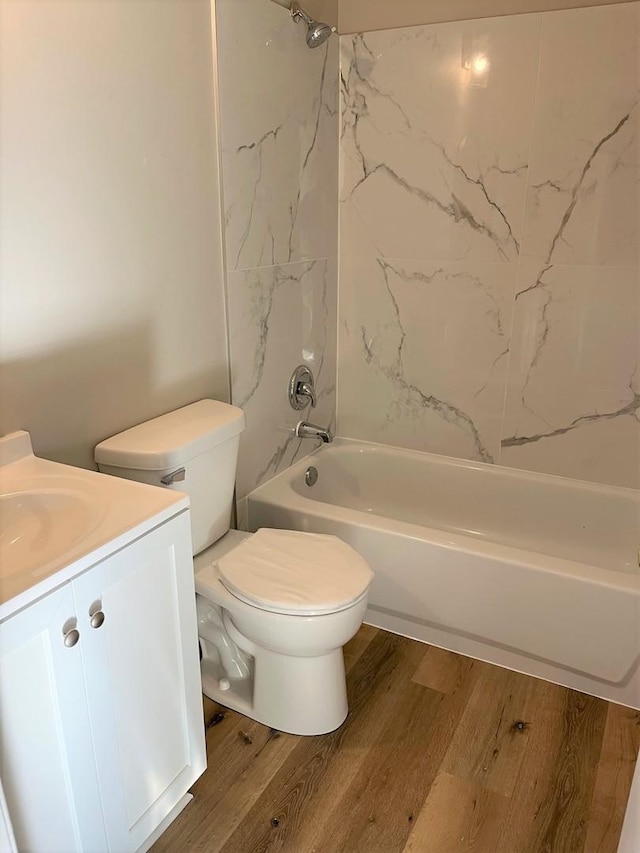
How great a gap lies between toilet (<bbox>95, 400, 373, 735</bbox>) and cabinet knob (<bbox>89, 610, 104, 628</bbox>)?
0.51 m

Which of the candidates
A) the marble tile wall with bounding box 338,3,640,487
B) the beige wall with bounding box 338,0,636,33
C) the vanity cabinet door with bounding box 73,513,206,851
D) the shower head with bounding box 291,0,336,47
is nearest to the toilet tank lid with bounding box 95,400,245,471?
the vanity cabinet door with bounding box 73,513,206,851

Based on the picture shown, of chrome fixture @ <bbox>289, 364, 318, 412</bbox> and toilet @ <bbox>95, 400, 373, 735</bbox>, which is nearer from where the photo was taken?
toilet @ <bbox>95, 400, 373, 735</bbox>

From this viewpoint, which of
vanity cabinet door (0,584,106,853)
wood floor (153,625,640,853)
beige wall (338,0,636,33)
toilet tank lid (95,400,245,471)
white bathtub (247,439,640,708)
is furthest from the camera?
beige wall (338,0,636,33)

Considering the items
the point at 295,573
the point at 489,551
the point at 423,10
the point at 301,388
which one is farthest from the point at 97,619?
the point at 423,10

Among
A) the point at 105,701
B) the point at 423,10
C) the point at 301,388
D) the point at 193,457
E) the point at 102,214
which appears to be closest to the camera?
the point at 105,701

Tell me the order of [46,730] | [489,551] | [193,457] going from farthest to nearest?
1. [489,551]
2. [193,457]
3. [46,730]

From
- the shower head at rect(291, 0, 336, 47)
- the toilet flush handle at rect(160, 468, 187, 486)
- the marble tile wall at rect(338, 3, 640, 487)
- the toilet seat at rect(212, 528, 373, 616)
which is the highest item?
the shower head at rect(291, 0, 336, 47)

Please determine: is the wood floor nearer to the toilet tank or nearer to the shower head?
the toilet tank

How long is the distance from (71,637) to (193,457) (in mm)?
670

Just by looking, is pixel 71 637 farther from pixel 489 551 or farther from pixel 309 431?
pixel 309 431

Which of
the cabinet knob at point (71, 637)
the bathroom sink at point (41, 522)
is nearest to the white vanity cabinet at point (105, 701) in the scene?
the cabinet knob at point (71, 637)

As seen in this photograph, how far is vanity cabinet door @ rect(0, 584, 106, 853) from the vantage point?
1.06 m

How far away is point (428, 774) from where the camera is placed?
5.64 ft

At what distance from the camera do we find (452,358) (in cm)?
264
